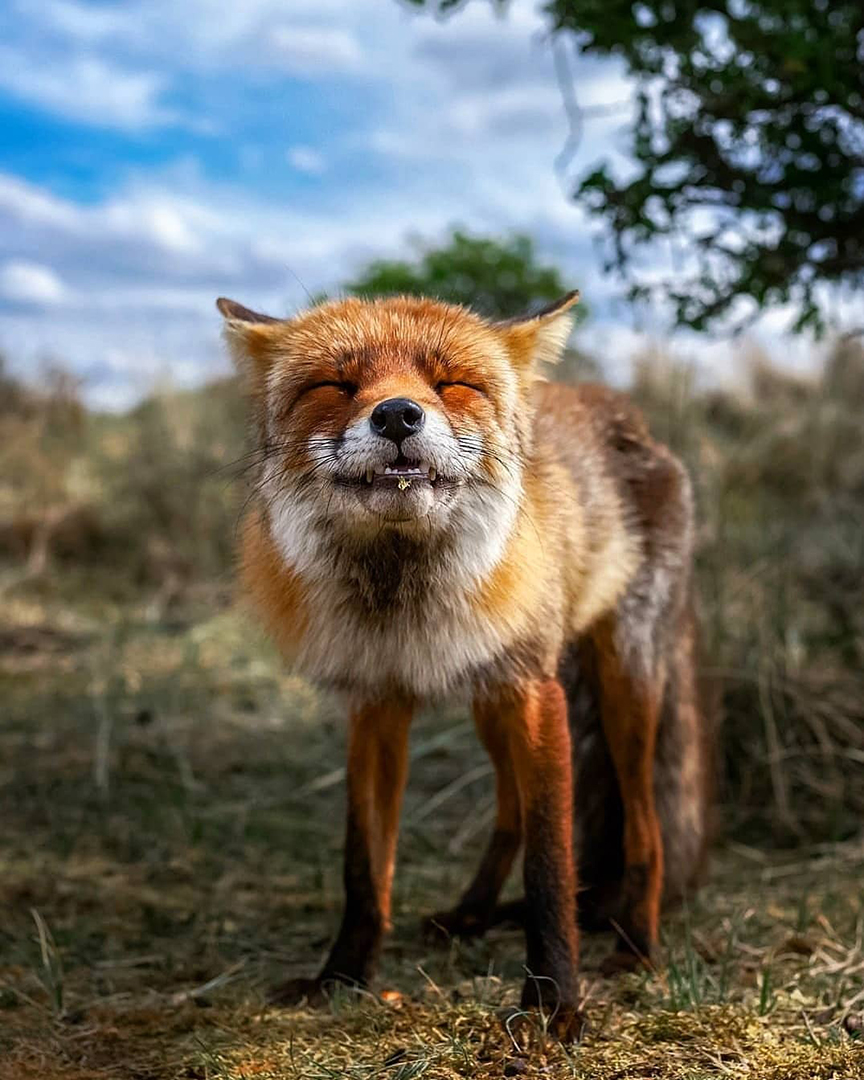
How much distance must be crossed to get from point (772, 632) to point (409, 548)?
3630 mm

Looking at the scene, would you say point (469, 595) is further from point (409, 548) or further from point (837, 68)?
point (837, 68)

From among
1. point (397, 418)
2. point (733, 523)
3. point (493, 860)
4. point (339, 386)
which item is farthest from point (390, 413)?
point (733, 523)

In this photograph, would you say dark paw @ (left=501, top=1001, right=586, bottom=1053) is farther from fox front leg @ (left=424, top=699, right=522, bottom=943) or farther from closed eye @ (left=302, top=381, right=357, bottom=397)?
closed eye @ (left=302, top=381, right=357, bottom=397)

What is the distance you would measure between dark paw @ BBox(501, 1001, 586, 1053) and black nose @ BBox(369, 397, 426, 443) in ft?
5.88

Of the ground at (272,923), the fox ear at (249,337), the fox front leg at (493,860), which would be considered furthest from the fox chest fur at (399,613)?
the ground at (272,923)

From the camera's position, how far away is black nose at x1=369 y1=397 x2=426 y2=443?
124 inches

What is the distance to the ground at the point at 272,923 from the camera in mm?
3535

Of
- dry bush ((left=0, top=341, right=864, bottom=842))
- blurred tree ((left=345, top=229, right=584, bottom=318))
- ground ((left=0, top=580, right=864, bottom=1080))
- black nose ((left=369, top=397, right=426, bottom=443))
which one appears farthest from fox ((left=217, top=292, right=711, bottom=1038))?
blurred tree ((left=345, top=229, right=584, bottom=318))

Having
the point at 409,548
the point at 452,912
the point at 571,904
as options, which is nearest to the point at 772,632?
the point at 452,912

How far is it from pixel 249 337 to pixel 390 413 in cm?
98

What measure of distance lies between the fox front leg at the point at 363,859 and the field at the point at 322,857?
0.55 feet

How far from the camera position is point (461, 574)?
3.62 metres

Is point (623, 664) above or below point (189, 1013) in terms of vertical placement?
above

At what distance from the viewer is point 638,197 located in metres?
5.73
